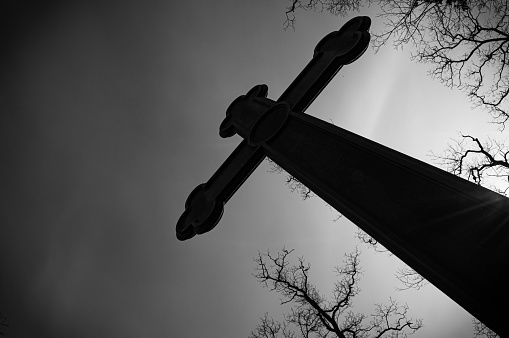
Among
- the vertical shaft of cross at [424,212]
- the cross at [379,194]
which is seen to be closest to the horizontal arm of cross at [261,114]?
the cross at [379,194]

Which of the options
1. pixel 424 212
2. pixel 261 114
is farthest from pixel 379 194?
pixel 261 114

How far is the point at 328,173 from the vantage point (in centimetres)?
335

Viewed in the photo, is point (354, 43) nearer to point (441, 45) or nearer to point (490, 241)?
point (441, 45)

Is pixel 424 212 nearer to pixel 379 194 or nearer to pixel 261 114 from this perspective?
pixel 379 194

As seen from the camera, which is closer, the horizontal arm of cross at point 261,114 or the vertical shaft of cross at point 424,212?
the vertical shaft of cross at point 424,212

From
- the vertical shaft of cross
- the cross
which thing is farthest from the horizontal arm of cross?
the vertical shaft of cross

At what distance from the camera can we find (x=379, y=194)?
284 centimetres

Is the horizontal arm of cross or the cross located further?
the horizontal arm of cross

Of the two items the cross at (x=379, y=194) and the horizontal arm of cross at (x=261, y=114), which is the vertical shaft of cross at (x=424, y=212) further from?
the horizontal arm of cross at (x=261, y=114)

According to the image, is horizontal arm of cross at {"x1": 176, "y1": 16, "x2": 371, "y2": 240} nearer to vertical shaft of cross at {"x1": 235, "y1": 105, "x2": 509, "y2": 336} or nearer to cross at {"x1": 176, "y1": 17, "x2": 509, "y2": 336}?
cross at {"x1": 176, "y1": 17, "x2": 509, "y2": 336}

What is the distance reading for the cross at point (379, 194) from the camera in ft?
6.88

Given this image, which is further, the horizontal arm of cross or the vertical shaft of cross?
the horizontal arm of cross

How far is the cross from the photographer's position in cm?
210

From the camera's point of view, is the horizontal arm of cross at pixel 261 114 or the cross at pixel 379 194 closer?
the cross at pixel 379 194
